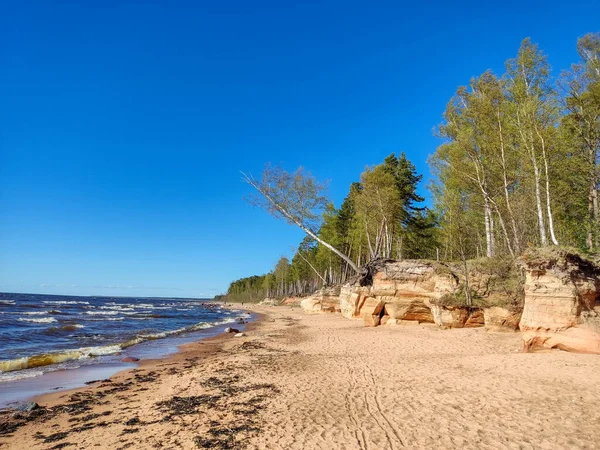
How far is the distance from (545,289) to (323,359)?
846cm

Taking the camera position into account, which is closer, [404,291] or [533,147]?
[533,147]

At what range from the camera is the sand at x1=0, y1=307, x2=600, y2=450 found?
5.94m

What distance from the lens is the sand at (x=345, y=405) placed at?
5.94 metres

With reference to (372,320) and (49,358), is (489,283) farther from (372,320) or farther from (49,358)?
(49,358)

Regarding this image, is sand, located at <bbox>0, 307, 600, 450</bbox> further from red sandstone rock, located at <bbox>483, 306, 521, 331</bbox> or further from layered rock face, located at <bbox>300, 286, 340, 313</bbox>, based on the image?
layered rock face, located at <bbox>300, 286, 340, 313</bbox>

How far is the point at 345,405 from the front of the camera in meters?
7.62

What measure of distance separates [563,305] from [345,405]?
9.02 metres

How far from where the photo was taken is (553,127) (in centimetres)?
1554

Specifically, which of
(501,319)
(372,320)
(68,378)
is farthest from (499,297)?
(68,378)

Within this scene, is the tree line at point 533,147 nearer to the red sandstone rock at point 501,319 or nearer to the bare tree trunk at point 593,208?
the bare tree trunk at point 593,208

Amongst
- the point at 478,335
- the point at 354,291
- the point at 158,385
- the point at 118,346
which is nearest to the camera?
the point at 158,385

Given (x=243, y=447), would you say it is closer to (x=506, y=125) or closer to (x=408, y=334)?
(x=408, y=334)

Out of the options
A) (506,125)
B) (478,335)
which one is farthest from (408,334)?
(506,125)

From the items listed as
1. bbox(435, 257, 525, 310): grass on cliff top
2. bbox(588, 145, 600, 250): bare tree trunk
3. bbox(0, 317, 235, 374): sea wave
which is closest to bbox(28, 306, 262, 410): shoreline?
bbox(0, 317, 235, 374): sea wave
